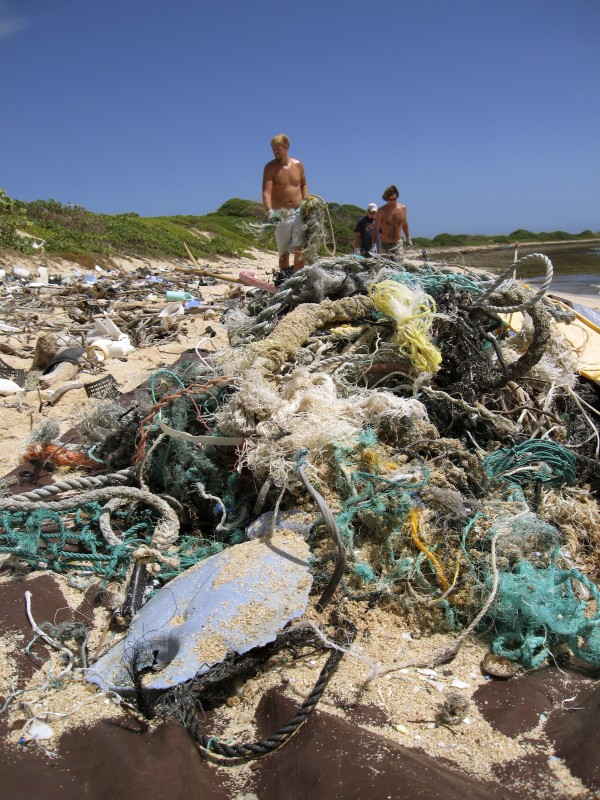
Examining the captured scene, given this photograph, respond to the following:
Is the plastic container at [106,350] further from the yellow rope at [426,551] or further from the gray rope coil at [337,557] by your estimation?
the yellow rope at [426,551]

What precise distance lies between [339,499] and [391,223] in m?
7.47

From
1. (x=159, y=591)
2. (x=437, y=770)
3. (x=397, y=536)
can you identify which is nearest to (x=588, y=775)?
(x=437, y=770)

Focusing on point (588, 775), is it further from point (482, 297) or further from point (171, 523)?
point (482, 297)

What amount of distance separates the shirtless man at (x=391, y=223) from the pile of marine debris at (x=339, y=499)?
544 cm

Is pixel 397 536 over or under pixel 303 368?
under

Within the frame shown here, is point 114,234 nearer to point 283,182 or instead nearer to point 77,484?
point 283,182

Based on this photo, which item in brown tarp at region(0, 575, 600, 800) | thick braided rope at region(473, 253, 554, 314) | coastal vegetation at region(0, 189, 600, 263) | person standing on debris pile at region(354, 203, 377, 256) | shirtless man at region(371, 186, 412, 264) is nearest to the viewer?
brown tarp at region(0, 575, 600, 800)

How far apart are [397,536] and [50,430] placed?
262 cm

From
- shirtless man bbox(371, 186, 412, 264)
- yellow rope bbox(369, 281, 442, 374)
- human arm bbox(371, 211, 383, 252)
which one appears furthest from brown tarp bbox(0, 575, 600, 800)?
human arm bbox(371, 211, 383, 252)

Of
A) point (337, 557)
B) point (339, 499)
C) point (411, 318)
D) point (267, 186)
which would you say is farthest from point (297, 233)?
point (337, 557)

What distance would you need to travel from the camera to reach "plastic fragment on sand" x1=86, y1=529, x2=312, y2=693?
2.02 metres

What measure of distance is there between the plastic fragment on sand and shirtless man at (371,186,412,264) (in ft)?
24.3

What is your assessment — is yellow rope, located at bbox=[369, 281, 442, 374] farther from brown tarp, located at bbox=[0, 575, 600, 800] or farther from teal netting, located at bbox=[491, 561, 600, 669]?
brown tarp, located at bbox=[0, 575, 600, 800]

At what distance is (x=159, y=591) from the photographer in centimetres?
248
